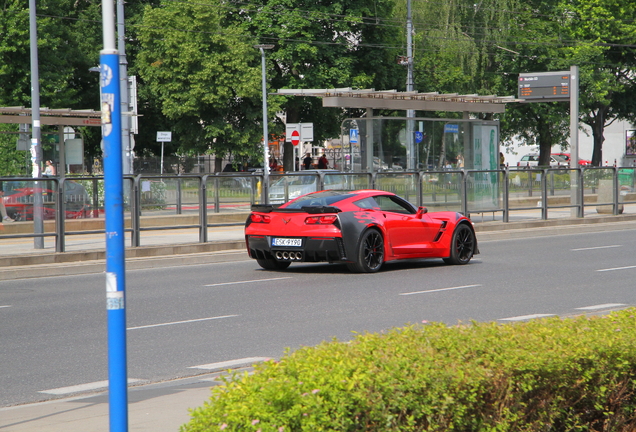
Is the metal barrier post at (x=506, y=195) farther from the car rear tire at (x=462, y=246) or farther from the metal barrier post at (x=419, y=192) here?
the car rear tire at (x=462, y=246)

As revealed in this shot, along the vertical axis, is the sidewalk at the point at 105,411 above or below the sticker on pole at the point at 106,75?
below

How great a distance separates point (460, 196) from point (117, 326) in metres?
20.8

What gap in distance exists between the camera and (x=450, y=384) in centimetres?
395

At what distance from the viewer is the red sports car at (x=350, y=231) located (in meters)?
14.1

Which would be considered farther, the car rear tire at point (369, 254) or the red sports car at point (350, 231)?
the car rear tire at point (369, 254)

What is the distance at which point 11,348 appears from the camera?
8.55 meters

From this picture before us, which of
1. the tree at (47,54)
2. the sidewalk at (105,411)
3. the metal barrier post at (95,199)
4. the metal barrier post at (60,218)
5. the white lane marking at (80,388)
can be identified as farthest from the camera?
the tree at (47,54)

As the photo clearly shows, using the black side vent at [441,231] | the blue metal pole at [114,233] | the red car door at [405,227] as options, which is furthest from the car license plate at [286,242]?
the blue metal pole at [114,233]

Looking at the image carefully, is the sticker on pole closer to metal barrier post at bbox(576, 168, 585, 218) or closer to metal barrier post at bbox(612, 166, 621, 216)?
metal barrier post at bbox(576, 168, 585, 218)

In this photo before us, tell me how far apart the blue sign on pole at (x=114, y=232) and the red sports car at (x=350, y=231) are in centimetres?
1045

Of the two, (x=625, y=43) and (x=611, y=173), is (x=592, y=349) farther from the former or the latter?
(x=625, y=43)

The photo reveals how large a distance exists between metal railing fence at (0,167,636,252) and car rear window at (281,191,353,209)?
168 inches

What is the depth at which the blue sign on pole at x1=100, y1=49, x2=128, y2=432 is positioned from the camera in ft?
11.3

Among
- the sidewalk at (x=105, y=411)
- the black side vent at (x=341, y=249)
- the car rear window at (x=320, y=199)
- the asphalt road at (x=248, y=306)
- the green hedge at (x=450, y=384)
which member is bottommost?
the asphalt road at (x=248, y=306)
